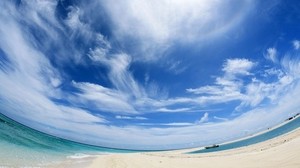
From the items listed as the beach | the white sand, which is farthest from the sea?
the white sand

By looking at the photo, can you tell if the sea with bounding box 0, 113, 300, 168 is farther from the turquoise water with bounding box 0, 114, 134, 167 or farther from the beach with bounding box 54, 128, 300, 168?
the beach with bounding box 54, 128, 300, 168

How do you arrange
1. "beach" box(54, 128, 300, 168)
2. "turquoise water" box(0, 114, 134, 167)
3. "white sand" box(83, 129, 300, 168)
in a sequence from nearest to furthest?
1. "white sand" box(83, 129, 300, 168)
2. "beach" box(54, 128, 300, 168)
3. "turquoise water" box(0, 114, 134, 167)

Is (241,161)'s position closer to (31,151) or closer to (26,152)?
(26,152)

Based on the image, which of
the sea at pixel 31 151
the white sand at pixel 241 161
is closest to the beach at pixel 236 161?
the white sand at pixel 241 161

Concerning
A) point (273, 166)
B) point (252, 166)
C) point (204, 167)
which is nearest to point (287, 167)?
point (273, 166)

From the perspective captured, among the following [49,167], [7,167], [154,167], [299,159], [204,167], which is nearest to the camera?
[299,159]

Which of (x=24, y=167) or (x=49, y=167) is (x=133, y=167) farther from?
(x=24, y=167)

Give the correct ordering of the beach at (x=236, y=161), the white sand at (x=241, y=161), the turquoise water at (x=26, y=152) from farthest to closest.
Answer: the turquoise water at (x=26, y=152), the beach at (x=236, y=161), the white sand at (x=241, y=161)

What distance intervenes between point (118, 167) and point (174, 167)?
546 centimetres

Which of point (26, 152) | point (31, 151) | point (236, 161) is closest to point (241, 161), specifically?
point (236, 161)

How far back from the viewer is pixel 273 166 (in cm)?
1140

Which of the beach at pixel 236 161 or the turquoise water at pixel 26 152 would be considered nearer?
the beach at pixel 236 161

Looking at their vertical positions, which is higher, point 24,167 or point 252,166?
point 252,166

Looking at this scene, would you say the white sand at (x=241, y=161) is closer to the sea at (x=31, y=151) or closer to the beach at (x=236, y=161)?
the beach at (x=236, y=161)
